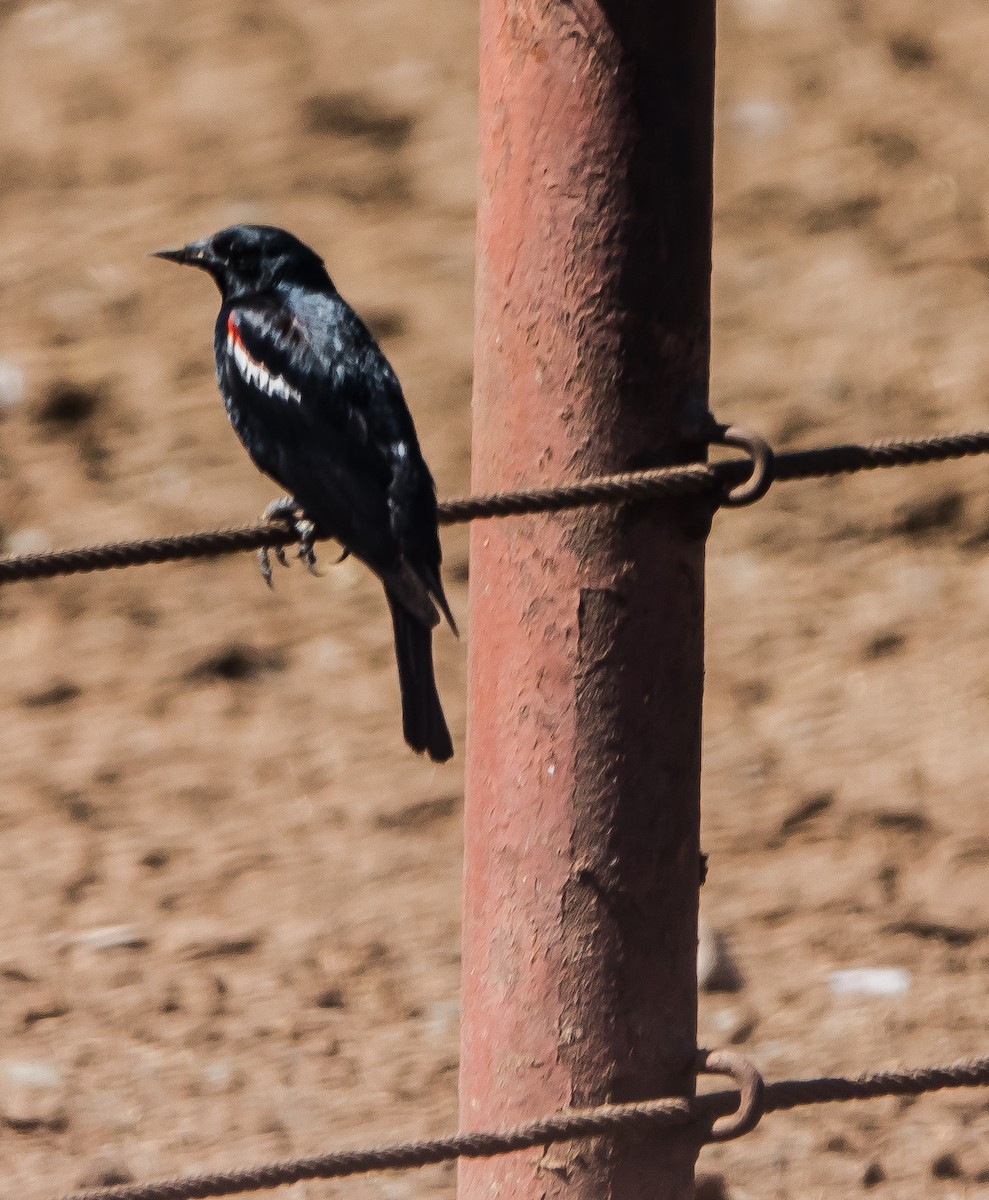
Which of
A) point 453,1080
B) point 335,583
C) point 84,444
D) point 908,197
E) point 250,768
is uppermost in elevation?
point 908,197

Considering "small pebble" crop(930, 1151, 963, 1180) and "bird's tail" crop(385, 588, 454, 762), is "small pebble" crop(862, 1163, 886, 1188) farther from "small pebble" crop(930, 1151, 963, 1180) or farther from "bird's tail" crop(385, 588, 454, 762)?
"bird's tail" crop(385, 588, 454, 762)

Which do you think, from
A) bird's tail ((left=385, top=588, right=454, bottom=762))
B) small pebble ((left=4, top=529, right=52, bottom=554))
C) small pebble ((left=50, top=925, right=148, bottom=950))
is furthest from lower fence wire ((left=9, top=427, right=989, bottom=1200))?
small pebble ((left=4, top=529, right=52, bottom=554))

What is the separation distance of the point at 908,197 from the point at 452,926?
366 centimetres

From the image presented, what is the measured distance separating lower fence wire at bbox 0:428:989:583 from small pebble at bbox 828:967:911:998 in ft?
7.53

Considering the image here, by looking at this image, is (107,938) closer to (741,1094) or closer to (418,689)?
(418,689)

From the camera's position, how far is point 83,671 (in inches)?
230

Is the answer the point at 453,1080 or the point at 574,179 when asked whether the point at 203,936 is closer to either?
the point at 453,1080

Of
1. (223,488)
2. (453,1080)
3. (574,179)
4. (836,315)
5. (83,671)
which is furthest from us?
(836,315)

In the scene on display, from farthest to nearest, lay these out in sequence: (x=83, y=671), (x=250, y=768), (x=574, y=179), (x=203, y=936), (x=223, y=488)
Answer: (x=223, y=488), (x=83, y=671), (x=250, y=768), (x=203, y=936), (x=574, y=179)

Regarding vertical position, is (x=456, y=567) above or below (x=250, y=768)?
above

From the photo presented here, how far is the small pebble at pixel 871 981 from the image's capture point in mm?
4629

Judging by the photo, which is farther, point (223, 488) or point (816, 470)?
point (223, 488)

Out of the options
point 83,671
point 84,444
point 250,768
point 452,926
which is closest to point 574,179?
point 452,926

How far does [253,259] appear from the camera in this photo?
4.31 m
